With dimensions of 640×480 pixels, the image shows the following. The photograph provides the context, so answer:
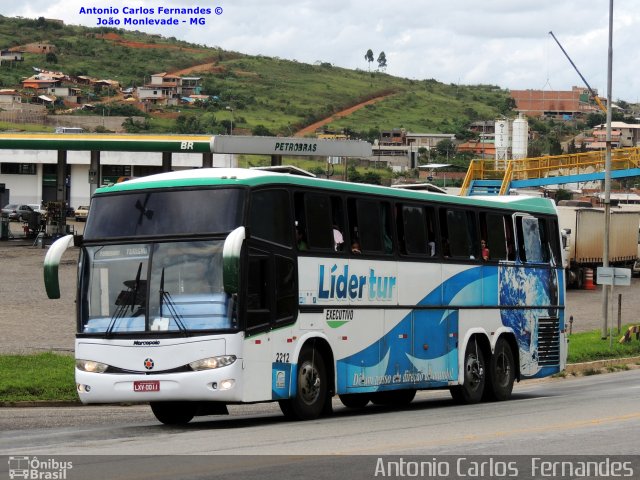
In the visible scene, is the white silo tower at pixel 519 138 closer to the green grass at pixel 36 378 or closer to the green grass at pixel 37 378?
the green grass at pixel 37 378

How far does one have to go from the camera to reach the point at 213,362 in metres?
16.2

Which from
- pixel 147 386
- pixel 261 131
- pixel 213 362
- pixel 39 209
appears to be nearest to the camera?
pixel 213 362

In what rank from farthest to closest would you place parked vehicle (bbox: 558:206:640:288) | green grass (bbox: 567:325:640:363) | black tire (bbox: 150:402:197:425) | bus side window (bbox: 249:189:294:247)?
parked vehicle (bbox: 558:206:640:288) → green grass (bbox: 567:325:640:363) → black tire (bbox: 150:402:197:425) → bus side window (bbox: 249:189:294:247)

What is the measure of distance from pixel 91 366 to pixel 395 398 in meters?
7.59

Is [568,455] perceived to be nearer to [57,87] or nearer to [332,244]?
[332,244]

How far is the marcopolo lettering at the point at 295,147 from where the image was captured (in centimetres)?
5841

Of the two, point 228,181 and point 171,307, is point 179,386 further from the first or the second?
point 228,181

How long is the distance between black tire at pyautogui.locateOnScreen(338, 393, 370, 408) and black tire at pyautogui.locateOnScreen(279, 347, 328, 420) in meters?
3.53

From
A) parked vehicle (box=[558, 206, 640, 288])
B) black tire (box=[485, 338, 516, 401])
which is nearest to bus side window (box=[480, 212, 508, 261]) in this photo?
black tire (box=[485, 338, 516, 401])

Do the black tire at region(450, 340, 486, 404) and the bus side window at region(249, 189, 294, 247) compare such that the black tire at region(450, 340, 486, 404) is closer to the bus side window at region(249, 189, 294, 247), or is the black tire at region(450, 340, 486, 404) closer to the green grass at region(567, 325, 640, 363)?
the bus side window at region(249, 189, 294, 247)

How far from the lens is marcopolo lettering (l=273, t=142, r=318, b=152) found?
192 ft

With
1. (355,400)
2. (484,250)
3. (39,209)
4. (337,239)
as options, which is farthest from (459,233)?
(39,209)

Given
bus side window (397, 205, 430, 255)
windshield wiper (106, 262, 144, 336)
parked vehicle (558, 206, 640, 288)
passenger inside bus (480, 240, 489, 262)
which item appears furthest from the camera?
parked vehicle (558, 206, 640, 288)

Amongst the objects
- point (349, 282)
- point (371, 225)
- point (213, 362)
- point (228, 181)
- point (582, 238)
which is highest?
point (228, 181)
